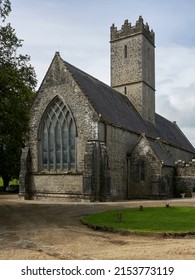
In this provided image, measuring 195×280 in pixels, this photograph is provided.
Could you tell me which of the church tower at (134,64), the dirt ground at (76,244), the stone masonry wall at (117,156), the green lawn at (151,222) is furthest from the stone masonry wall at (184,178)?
the dirt ground at (76,244)

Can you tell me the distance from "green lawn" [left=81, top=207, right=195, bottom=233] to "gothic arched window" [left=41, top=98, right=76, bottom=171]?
12770mm

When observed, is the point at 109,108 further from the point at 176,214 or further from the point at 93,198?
the point at 176,214

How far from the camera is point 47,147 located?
102 feet

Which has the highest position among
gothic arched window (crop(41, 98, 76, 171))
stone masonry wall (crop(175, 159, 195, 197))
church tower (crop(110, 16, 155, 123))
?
church tower (crop(110, 16, 155, 123))

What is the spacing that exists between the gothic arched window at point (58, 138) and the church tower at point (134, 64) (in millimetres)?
12315

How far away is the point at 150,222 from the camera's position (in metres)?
14.5

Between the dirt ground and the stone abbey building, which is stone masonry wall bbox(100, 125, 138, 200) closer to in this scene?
the stone abbey building

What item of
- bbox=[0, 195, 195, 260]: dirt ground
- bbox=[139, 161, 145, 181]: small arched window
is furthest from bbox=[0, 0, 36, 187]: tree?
bbox=[139, 161, 145, 181]: small arched window

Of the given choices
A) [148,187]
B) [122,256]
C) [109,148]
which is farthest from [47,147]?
[122,256]

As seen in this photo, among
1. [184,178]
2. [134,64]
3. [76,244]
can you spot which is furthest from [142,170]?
[76,244]

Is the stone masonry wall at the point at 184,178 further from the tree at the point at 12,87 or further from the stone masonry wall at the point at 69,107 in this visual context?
the tree at the point at 12,87

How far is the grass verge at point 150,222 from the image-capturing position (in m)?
12.6

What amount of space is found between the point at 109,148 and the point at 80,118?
11.7ft

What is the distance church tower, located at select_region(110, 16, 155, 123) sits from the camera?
129 feet
